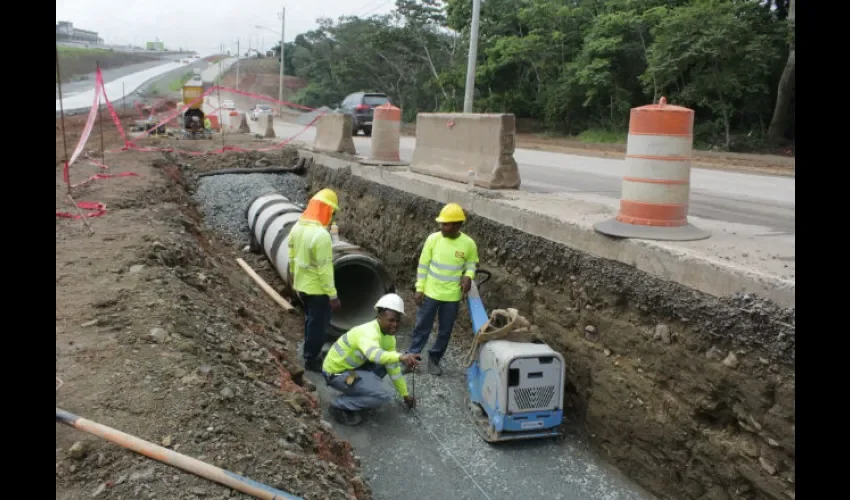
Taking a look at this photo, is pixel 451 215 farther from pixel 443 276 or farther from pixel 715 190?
pixel 715 190

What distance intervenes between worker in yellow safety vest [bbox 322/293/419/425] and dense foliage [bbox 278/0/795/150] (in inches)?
839

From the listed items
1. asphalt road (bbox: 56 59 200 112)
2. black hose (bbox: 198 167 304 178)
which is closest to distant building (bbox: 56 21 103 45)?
asphalt road (bbox: 56 59 200 112)

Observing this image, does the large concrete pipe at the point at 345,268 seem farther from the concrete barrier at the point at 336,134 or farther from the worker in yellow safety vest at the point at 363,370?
the concrete barrier at the point at 336,134

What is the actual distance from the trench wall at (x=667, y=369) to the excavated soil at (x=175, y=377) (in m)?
2.27

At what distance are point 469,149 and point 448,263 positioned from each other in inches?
124

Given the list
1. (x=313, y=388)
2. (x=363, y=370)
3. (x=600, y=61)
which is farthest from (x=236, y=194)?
(x=600, y=61)

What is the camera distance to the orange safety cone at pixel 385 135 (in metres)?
13.0

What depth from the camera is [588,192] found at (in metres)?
9.83

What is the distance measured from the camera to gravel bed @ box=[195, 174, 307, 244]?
12414mm

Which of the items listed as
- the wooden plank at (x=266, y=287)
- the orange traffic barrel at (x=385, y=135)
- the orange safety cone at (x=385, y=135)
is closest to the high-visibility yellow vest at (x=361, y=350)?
the wooden plank at (x=266, y=287)

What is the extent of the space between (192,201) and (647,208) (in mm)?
10601

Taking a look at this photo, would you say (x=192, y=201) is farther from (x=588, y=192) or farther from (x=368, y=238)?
(x=588, y=192)

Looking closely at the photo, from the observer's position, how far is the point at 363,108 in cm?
2744
